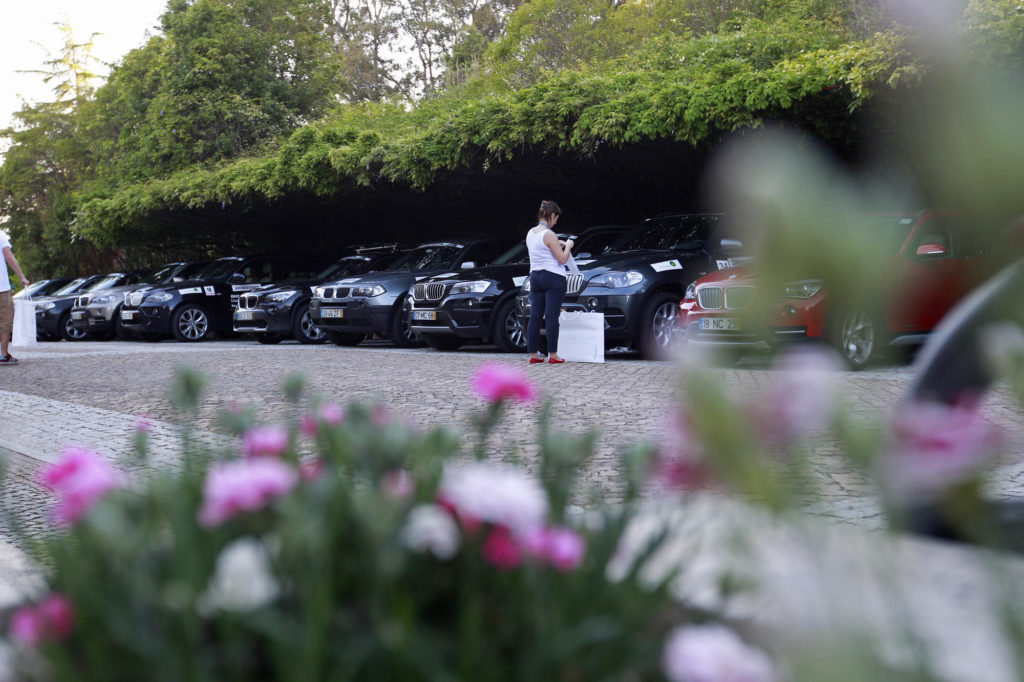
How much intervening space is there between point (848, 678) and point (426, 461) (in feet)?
3.01

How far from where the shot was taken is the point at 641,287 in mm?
13016

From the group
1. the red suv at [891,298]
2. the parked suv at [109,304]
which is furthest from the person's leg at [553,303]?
the parked suv at [109,304]

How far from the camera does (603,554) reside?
55.8 inches

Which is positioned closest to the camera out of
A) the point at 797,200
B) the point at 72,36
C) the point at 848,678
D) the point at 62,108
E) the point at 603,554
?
the point at 797,200

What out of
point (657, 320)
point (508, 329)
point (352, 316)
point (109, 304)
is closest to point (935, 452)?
point (657, 320)

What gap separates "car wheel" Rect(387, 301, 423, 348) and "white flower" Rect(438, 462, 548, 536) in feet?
51.5

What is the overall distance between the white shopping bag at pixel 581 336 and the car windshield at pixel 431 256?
440 cm

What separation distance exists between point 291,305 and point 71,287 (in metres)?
12.5

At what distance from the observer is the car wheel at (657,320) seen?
13086 millimetres

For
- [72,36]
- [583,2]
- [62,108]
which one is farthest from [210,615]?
[72,36]

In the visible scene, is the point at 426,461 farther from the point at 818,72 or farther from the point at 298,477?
the point at 818,72

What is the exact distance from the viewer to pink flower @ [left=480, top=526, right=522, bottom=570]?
4.08 feet

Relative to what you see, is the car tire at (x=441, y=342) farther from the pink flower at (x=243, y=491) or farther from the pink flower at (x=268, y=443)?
the pink flower at (x=243, y=491)

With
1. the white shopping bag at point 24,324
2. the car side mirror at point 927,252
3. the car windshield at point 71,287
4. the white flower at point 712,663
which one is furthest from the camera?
the car windshield at point 71,287
